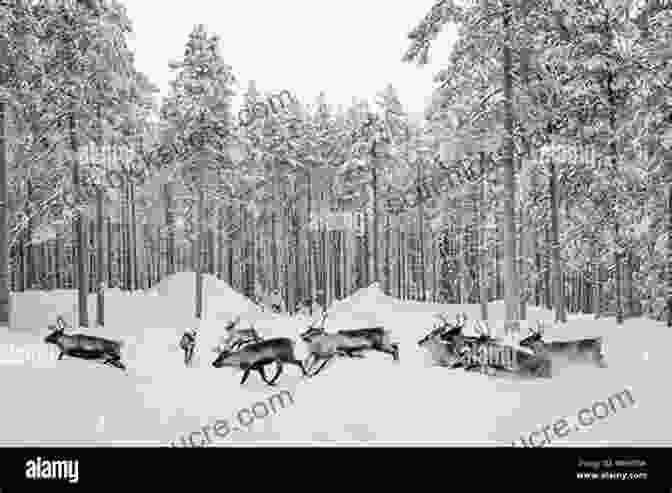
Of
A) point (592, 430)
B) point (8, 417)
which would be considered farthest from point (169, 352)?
point (592, 430)

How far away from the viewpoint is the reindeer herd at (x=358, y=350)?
7.21m

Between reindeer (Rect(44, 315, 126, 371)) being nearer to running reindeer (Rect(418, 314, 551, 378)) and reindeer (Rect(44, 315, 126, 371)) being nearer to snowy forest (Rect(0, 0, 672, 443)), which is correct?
snowy forest (Rect(0, 0, 672, 443))

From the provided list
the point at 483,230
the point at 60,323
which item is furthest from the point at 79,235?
the point at 483,230

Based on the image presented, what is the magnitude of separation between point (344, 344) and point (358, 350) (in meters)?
0.25

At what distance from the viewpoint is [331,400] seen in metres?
6.44

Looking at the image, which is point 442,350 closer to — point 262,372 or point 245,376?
point 262,372

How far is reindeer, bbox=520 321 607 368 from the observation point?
7727 millimetres

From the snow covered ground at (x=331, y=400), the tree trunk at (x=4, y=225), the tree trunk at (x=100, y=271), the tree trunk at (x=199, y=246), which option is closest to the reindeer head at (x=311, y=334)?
the snow covered ground at (x=331, y=400)

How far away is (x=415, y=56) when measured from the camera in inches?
496

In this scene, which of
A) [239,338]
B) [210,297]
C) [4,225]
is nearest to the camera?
[239,338]

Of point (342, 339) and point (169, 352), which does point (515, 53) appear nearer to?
point (342, 339)

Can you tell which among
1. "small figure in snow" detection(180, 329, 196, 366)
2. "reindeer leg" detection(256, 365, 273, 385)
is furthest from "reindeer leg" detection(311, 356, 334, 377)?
"small figure in snow" detection(180, 329, 196, 366)
